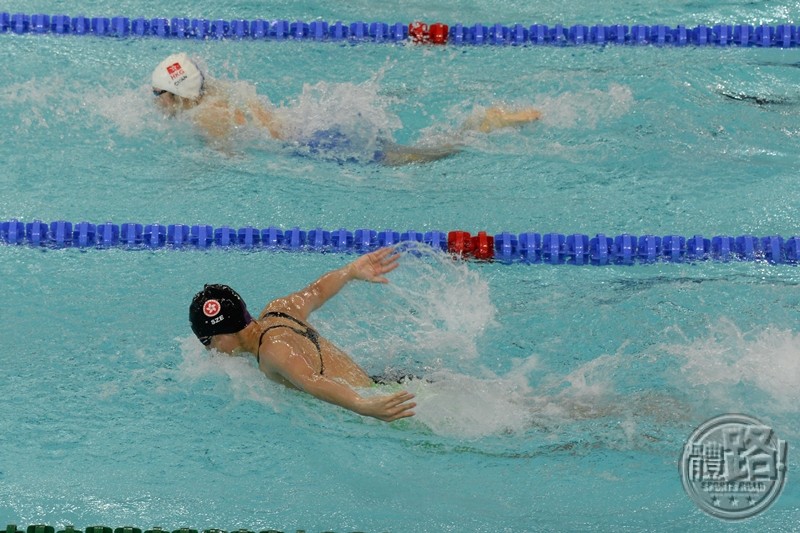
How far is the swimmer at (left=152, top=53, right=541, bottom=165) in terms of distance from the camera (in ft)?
16.6

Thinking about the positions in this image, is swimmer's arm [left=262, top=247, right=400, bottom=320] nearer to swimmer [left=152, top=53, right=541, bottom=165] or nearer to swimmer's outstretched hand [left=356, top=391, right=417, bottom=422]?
swimmer's outstretched hand [left=356, top=391, right=417, bottom=422]

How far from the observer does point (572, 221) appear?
4867mm

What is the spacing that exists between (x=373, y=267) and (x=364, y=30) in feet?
9.77

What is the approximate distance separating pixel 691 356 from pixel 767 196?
132 cm

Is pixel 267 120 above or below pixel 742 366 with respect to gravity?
above

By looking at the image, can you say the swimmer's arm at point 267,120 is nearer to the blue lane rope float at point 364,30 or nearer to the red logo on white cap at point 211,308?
the blue lane rope float at point 364,30

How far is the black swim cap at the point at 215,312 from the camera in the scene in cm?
356

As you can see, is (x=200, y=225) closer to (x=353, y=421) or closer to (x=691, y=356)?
(x=353, y=421)

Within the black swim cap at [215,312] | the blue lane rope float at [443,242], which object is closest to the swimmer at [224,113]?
the blue lane rope float at [443,242]

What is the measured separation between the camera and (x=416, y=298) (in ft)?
14.5

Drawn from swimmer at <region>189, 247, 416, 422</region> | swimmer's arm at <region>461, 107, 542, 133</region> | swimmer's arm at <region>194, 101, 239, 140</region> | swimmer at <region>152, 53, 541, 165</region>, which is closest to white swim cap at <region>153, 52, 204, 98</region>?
swimmer at <region>152, 53, 541, 165</region>

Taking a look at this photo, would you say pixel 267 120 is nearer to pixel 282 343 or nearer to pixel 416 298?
pixel 416 298

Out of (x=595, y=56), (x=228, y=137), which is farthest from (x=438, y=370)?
(x=595, y=56)

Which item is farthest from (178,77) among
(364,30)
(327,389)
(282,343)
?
(327,389)
